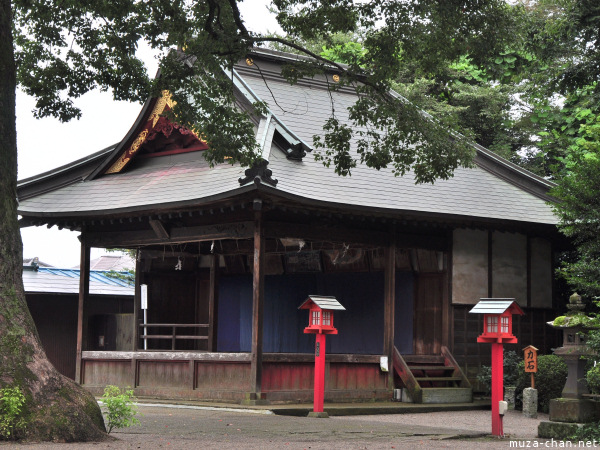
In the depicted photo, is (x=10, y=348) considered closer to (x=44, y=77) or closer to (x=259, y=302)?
(x=44, y=77)

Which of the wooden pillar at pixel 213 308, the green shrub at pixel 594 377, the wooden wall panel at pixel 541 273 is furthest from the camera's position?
the wooden wall panel at pixel 541 273

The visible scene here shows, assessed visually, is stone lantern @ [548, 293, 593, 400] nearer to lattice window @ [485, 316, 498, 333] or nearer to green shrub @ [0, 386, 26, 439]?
lattice window @ [485, 316, 498, 333]

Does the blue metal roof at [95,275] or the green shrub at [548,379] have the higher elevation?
the blue metal roof at [95,275]

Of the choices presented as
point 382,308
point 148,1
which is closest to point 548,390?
point 382,308

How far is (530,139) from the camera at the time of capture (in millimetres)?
29578

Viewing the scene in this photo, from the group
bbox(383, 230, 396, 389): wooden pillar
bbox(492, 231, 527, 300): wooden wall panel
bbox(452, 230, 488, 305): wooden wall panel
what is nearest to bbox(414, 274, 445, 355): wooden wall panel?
bbox(452, 230, 488, 305): wooden wall panel

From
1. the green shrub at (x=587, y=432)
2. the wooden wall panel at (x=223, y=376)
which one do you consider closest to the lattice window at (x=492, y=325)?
the green shrub at (x=587, y=432)

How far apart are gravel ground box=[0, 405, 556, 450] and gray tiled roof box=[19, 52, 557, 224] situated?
3821 millimetres

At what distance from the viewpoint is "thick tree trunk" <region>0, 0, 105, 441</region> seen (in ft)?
31.9

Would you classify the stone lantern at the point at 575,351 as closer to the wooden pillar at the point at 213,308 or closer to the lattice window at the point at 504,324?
the lattice window at the point at 504,324

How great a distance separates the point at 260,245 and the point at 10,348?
22.7 feet

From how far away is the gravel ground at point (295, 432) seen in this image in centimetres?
1040

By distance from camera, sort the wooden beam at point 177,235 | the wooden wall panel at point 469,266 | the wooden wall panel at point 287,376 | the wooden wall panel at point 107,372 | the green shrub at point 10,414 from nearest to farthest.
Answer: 1. the green shrub at point 10,414
2. the wooden wall panel at point 287,376
3. the wooden beam at point 177,235
4. the wooden wall panel at point 107,372
5. the wooden wall panel at point 469,266

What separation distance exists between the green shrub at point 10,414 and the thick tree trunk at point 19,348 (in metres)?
0.07
